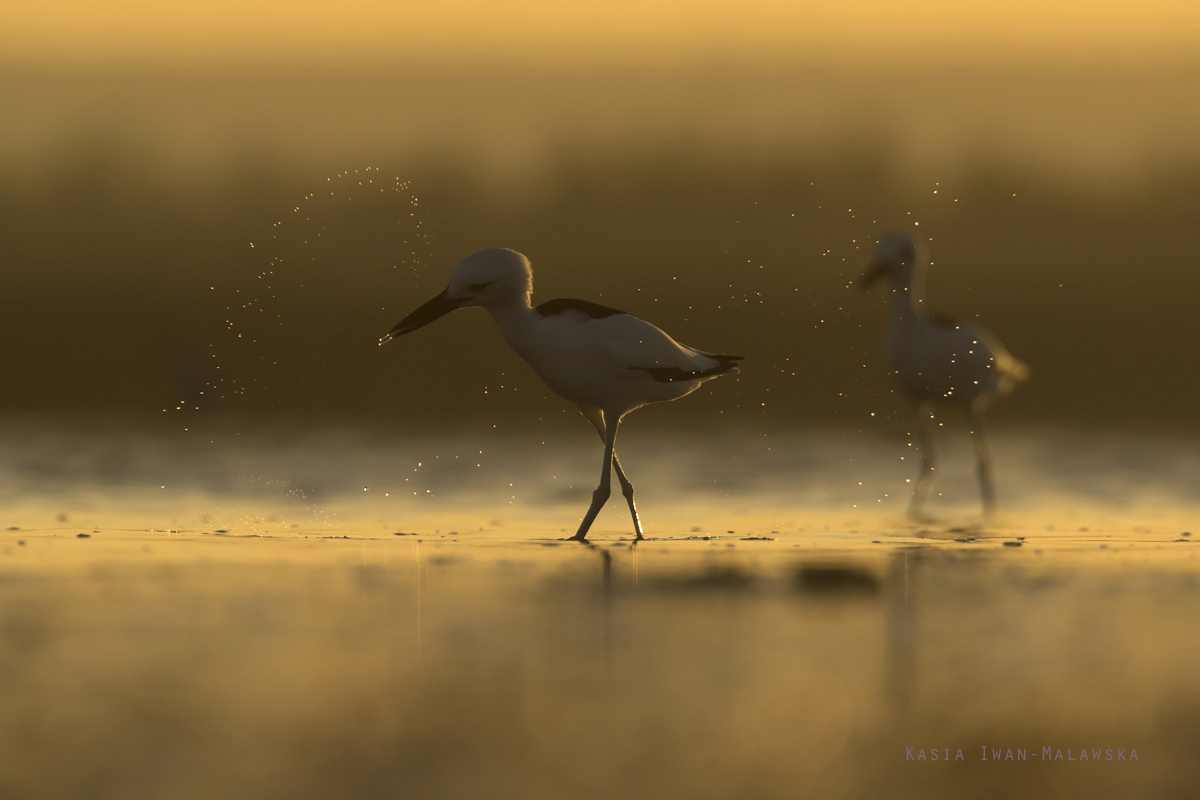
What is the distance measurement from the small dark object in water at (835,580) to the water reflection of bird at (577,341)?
72.0 inches

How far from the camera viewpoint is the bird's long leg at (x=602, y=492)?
988 centimetres

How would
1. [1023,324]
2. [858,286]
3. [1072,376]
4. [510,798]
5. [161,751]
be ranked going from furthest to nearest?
[1023,324], [1072,376], [858,286], [161,751], [510,798]

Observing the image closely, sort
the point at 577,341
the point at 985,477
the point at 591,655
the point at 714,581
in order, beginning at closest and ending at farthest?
1. the point at 591,655
2. the point at 714,581
3. the point at 577,341
4. the point at 985,477

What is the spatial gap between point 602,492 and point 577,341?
0.89m

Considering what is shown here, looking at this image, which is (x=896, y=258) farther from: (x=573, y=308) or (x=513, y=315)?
(x=513, y=315)

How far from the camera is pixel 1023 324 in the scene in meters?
29.6

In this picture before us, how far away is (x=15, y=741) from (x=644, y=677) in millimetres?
1968

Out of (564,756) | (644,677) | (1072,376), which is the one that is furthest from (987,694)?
(1072,376)

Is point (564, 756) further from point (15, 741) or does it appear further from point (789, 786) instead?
point (15, 741)

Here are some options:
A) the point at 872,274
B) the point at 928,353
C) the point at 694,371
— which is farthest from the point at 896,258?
the point at 694,371

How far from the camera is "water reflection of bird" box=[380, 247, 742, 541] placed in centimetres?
1001

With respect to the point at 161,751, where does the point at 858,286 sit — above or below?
above

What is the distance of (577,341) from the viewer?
9984mm


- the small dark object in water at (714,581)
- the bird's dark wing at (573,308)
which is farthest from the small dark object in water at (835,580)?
the bird's dark wing at (573,308)
